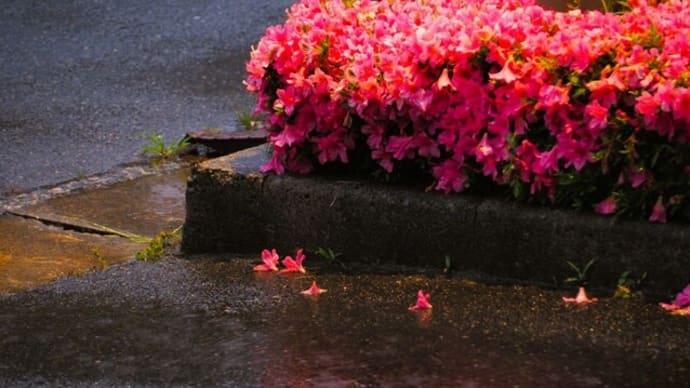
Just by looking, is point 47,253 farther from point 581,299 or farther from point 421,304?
point 581,299

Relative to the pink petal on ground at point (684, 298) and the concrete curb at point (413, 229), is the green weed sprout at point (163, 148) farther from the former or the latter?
the pink petal on ground at point (684, 298)

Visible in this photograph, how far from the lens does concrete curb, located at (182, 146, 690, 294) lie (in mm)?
4224

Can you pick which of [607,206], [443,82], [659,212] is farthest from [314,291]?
[659,212]

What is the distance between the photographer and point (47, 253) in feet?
17.4

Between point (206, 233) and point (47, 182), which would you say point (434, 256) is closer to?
point (206, 233)

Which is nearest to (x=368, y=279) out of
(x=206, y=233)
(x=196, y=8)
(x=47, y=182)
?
(x=206, y=233)

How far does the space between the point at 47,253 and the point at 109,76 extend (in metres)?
3.28

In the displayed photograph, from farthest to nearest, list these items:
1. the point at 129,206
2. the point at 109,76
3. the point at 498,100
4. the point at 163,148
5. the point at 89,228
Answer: the point at 109,76
the point at 163,148
the point at 129,206
the point at 89,228
the point at 498,100

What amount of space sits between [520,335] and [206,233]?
1.47 meters

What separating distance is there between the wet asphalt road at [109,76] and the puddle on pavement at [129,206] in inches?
12.9

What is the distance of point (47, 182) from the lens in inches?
251

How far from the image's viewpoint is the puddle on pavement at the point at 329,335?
147 inches

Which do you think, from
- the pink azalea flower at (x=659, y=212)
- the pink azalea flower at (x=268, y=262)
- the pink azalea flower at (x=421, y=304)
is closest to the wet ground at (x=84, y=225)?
the pink azalea flower at (x=268, y=262)

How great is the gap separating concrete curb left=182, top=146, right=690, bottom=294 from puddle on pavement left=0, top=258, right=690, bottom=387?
101 mm
